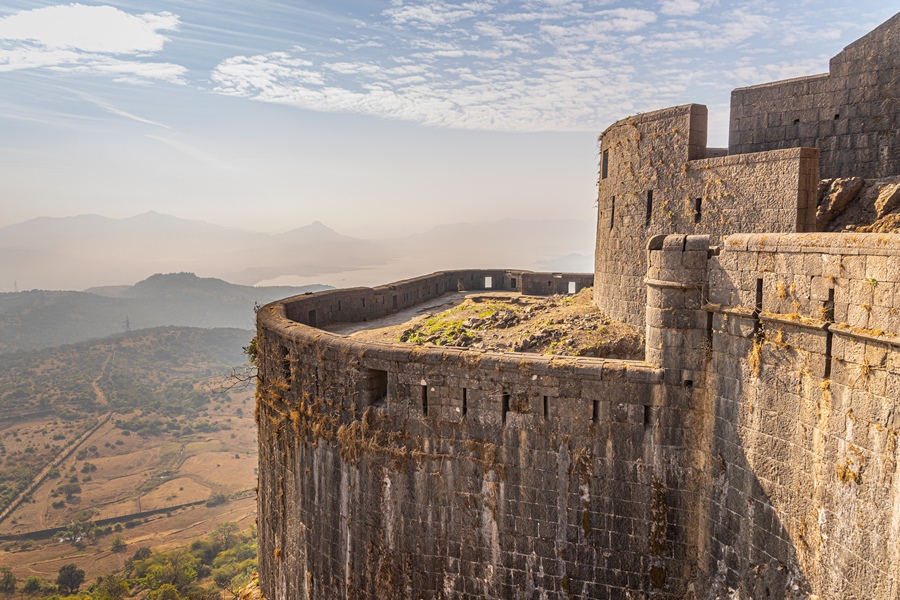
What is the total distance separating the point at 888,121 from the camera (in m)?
11.6

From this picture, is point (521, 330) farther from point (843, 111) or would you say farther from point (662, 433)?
point (843, 111)

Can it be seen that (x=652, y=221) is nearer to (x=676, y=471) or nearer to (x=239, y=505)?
(x=676, y=471)

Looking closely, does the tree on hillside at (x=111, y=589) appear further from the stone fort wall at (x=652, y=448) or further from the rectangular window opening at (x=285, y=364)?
the stone fort wall at (x=652, y=448)

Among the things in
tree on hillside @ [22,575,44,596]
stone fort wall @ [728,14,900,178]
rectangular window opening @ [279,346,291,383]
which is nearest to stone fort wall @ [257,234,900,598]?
rectangular window opening @ [279,346,291,383]

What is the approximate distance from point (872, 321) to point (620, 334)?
23.3ft

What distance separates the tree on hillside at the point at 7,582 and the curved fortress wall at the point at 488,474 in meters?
63.5

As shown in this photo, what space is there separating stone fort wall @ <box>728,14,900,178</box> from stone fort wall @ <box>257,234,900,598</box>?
6439mm

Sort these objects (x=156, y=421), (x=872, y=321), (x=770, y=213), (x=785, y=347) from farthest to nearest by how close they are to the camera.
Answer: (x=156, y=421)
(x=770, y=213)
(x=785, y=347)
(x=872, y=321)

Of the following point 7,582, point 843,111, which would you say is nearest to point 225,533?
point 7,582

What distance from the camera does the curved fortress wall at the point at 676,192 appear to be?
1053 centimetres

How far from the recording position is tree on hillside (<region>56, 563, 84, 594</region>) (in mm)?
57656

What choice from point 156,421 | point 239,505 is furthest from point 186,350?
point 239,505

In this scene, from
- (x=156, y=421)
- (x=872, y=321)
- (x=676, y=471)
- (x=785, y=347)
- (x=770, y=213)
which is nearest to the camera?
(x=872, y=321)

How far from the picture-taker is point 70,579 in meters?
58.5
